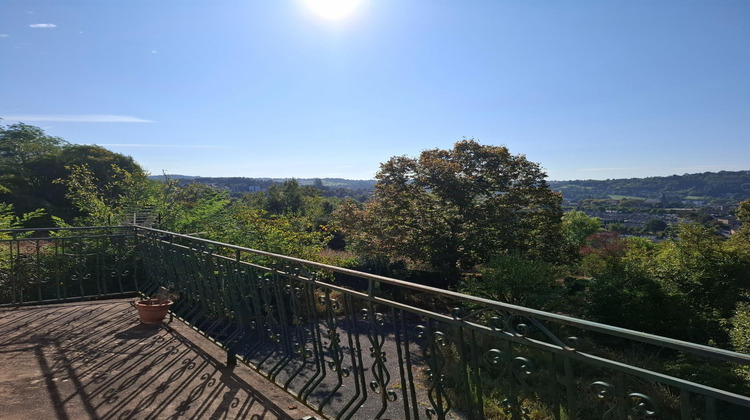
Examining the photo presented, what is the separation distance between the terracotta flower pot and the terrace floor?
0.29 ft

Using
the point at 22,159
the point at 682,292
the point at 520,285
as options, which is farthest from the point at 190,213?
the point at 22,159

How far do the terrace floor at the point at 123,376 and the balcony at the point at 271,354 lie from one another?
1 centimetres

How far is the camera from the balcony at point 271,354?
1686 millimetres

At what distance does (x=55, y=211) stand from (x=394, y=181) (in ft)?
73.5

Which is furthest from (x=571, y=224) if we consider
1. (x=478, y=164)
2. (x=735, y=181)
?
(x=735, y=181)

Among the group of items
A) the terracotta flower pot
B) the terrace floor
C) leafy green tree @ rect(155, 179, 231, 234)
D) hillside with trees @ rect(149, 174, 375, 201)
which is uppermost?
hillside with trees @ rect(149, 174, 375, 201)

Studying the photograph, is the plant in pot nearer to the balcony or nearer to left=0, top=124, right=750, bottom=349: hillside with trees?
the balcony

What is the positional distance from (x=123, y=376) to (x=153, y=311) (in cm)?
132

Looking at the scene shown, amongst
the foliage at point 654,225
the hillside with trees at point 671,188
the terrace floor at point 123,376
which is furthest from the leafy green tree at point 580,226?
the terrace floor at point 123,376

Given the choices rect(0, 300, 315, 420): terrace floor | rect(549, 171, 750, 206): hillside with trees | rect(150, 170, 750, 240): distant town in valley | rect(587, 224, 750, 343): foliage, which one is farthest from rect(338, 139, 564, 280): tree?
rect(549, 171, 750, 206): hillside with trees

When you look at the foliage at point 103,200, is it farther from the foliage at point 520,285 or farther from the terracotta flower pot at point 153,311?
the foliage at point 520,285

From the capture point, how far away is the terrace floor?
282 centimetres

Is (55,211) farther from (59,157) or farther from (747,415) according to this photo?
(747,415)

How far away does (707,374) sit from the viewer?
21.2 ft
